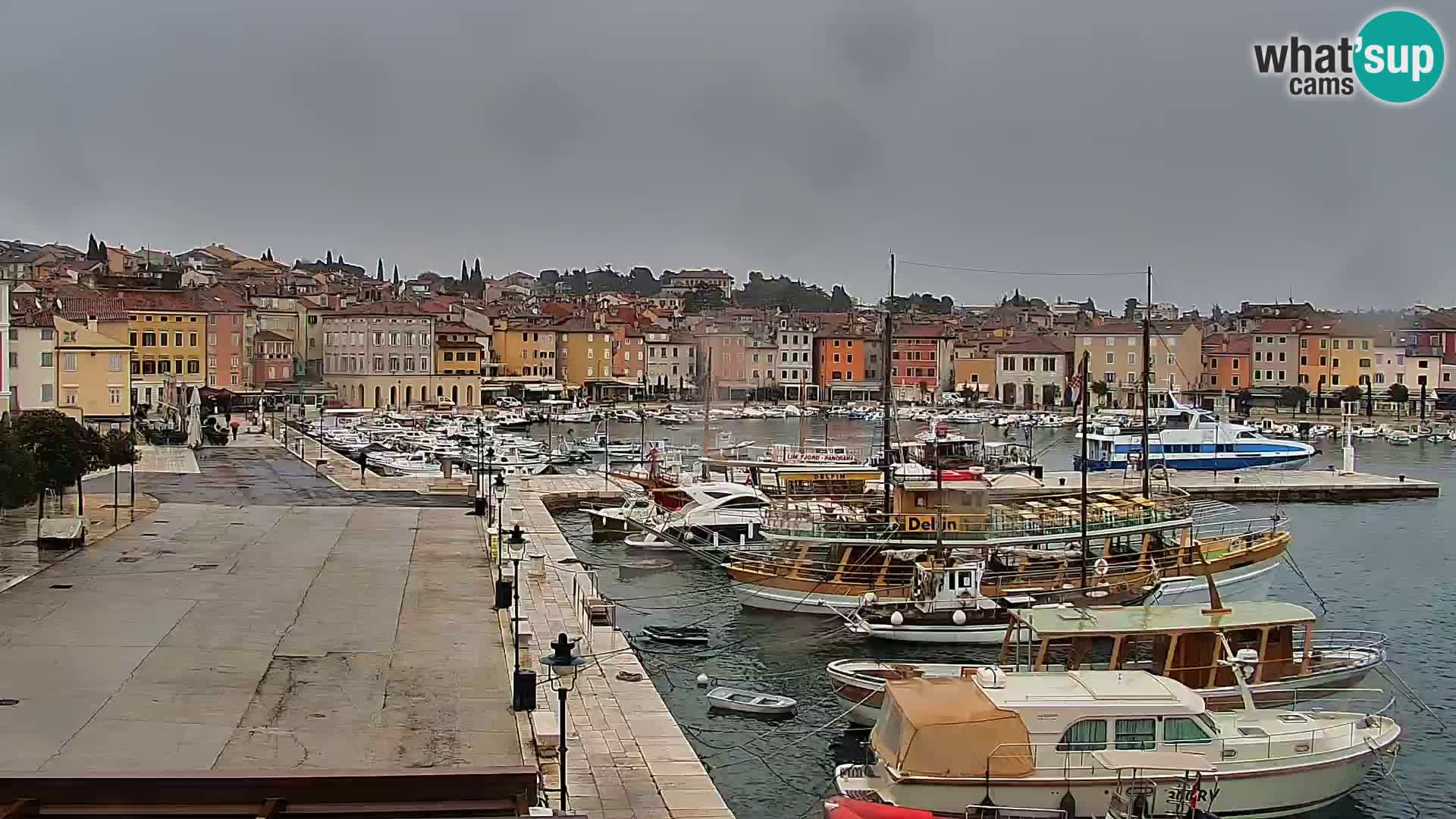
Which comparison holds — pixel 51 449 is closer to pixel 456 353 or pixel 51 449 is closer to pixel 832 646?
pixel 832 646

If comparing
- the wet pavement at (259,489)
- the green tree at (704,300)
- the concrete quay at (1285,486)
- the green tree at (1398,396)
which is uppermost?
the green tree at (704,300)

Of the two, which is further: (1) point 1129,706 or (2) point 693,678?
(2) point 693,678

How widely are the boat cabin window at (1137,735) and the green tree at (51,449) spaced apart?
66.1 ft

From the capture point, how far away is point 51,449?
90.7ft

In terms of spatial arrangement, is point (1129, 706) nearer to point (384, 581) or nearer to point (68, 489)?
point (384, 581)

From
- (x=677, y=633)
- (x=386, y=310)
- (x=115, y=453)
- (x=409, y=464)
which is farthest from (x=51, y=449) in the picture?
(x=386, y=310)

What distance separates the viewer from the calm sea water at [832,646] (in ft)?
51.7

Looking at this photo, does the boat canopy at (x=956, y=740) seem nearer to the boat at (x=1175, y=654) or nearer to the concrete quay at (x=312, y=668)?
the concrete quay at (x=312, y=668)

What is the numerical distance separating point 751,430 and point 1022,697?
231ft

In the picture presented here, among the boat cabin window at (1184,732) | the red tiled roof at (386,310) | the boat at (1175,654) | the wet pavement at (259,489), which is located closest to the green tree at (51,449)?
the wet pavement at (259,489)

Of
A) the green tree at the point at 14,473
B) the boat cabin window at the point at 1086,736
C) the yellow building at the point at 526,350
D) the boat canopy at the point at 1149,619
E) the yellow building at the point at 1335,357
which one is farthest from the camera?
the yellow building at the point at 526,350

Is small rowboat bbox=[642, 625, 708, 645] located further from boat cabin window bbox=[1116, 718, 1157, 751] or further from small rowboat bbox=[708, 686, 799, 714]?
boat cabin window bbox=[1116, 718, 1157, 751]

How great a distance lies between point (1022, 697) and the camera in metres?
13.4

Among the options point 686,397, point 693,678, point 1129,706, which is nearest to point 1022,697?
point 1129,706
